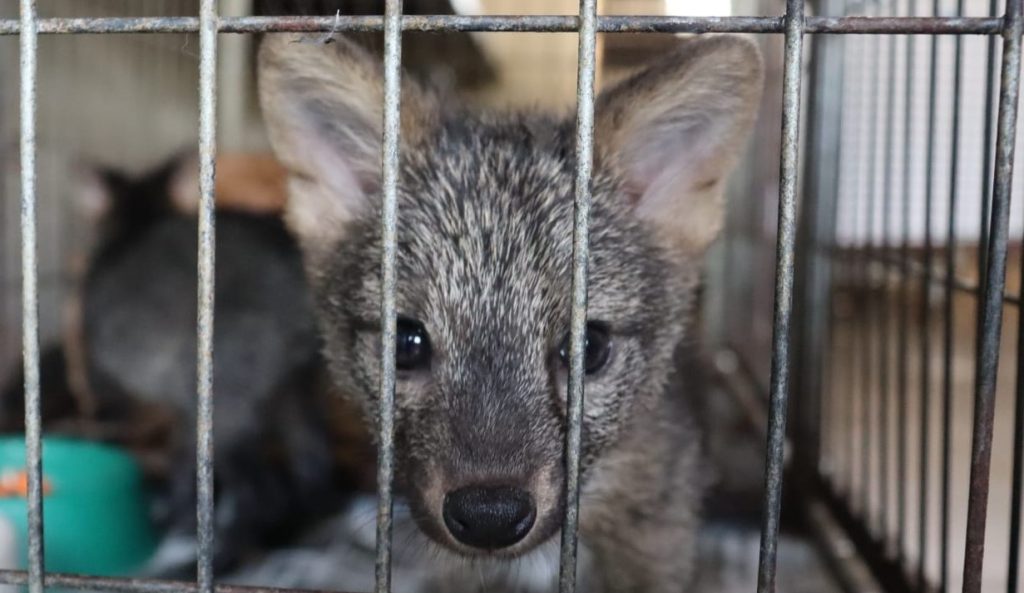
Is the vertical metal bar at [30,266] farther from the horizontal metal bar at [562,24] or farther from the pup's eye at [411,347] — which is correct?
the pup's eye at [411,347]

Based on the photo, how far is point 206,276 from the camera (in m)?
1.28

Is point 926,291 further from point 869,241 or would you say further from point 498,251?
point 498,251

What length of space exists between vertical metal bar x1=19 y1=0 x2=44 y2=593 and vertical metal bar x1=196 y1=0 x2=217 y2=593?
25 centimetres

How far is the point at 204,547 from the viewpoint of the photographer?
131 centimetres

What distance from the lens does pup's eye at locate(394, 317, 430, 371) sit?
5.76 ft

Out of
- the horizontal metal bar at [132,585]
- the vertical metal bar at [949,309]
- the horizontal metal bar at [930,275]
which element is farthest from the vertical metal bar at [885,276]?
the horizontal metal bar at [132,585]

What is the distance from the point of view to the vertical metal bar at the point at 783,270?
119 cm

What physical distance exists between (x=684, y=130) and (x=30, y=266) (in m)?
1.26

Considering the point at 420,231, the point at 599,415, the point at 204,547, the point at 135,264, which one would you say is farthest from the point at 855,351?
the point at 204,547

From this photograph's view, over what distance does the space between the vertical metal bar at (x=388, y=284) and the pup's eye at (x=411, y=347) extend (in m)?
0.48

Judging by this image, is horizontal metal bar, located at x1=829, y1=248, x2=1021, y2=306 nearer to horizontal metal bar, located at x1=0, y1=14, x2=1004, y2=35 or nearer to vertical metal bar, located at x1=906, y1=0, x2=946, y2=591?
vertical metal bar, located at x1=906, y1=0, x2=946, y2=591

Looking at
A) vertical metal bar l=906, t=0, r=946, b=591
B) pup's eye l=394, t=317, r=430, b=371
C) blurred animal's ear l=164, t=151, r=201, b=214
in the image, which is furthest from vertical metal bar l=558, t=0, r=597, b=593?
blurred animal's ear l=164, t=151, r=201, b=214

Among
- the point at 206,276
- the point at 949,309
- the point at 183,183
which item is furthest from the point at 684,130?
the point at 183,183

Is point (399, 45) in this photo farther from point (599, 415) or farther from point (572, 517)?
point (599, 415)
